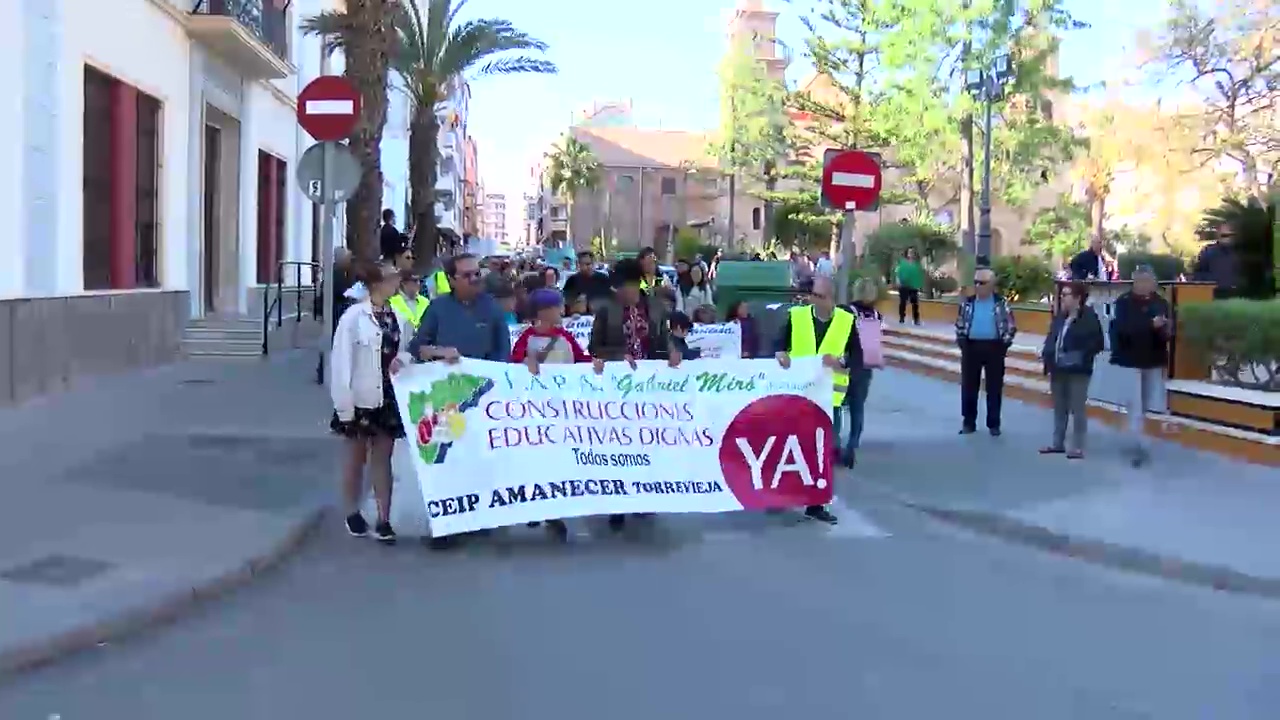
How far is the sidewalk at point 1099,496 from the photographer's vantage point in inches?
352

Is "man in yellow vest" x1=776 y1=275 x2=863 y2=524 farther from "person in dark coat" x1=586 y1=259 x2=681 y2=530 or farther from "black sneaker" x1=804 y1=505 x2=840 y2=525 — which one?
"person in dark coat" x1=586 y1=259 x2=681 y2=530

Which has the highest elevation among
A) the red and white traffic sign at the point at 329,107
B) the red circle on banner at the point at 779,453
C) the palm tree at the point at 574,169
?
the palm tree at the point at 574,169

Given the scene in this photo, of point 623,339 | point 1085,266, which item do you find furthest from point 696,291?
point 623,339

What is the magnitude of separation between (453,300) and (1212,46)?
90.0 ft

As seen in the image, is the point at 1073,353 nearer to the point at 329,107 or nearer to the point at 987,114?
the point at 329,107

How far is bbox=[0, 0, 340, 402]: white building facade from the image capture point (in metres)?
14.5

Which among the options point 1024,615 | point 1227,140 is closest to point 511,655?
point 1024,615

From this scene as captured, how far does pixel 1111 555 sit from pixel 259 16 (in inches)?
759

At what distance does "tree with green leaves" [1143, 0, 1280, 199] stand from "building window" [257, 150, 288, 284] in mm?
20091

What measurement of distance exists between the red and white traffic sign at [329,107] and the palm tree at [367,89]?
822 centimetres

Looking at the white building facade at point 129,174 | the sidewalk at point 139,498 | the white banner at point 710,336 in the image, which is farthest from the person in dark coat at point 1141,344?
the white building facade at point 129,174

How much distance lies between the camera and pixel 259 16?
24047mm

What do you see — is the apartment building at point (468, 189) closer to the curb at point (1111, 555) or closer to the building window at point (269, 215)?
the building window at point (269, 215)

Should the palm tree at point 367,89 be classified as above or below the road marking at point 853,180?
above
